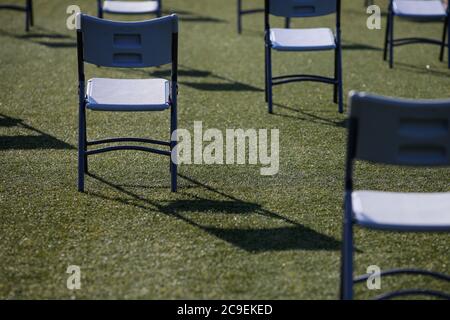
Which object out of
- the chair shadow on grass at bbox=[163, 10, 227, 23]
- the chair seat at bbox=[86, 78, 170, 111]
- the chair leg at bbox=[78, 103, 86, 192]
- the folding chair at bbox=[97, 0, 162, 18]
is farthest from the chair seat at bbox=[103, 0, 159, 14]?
the chair leg at bbox=[78, 103, 86, 192]

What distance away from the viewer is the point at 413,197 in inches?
126

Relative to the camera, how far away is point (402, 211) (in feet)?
9.96

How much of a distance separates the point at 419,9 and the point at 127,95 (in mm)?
3691

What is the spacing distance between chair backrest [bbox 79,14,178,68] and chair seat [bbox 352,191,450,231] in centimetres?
152

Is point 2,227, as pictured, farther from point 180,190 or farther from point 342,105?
point 342,105

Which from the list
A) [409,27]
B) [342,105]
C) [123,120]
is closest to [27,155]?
[123,120]

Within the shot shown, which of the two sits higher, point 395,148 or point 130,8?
point 130,8

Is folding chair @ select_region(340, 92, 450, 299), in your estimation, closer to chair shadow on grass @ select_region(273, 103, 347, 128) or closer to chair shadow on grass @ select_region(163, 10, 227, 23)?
chair shadow on grass @ select_region(273, 103, 347, 128)

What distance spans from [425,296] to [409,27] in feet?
18.4

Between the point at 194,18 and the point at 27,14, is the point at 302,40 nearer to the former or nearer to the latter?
the point at 194,18

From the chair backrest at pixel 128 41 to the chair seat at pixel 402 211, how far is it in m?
1.52

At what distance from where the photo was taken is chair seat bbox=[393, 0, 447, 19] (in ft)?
23.2

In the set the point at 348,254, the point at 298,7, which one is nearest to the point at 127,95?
the point at 348,254
